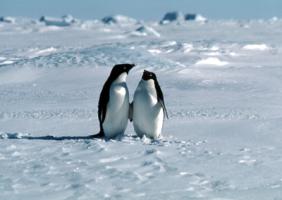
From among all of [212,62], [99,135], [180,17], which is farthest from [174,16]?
[99,135]

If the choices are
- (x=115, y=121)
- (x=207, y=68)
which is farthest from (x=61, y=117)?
(x=207, y=68)

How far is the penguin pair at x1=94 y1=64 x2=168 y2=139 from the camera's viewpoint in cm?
504

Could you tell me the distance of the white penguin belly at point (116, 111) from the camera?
5043mm

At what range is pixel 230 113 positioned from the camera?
22.6ft

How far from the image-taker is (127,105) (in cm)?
516

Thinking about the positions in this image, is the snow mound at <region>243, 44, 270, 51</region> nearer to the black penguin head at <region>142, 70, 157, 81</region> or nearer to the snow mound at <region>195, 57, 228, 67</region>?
the snow mound at <region>195, 57, 228, 67</region>

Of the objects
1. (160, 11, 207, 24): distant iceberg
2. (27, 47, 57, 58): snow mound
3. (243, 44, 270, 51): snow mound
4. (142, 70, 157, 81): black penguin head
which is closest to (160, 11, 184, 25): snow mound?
(160, 11, 207, 24): distant iceberg

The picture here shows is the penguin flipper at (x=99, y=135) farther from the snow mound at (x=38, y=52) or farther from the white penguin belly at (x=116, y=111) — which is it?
the snow mound at (x=38, y=52)

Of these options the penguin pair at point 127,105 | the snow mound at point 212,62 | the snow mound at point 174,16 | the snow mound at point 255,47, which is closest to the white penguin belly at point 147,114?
the penguin pair at point 127,105

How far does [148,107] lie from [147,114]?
0.21ft

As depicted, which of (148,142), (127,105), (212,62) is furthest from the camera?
(212,62)

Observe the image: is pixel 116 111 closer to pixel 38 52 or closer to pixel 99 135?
pixel 99 135

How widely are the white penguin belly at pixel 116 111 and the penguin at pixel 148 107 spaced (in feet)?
0.28

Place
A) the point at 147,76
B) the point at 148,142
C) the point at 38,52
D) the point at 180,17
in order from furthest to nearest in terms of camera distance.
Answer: the point at 180,17 → the point at 38,52 → the point at 147,76 → the point at 148,142
